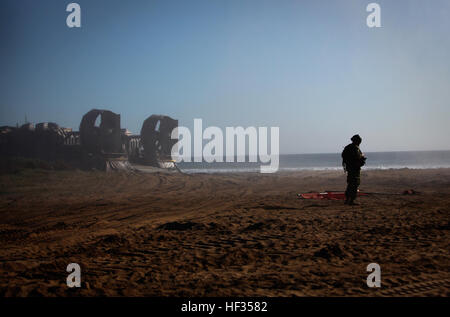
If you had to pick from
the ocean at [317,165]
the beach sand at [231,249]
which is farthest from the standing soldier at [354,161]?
the ocean at [317,165]

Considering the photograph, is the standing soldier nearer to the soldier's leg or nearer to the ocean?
the soldier's leg

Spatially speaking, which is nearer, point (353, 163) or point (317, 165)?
point (353, 163)

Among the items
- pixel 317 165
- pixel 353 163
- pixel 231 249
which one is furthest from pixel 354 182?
pixel 317 165

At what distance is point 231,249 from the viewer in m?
5.48

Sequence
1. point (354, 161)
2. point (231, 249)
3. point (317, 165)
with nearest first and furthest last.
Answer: point (231, 249)
point (354, 161)
point (317, 165)

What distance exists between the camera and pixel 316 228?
6.90 metres

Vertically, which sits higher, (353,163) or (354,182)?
(353,163)

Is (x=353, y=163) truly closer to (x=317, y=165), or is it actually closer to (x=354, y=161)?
(x=354, y=161)

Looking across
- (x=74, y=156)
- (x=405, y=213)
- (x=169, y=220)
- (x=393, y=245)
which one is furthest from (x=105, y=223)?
(x=74, y=156)

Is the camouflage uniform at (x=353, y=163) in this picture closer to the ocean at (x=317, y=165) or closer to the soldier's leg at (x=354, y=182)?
the soldier's leg at (x=354, y=182)

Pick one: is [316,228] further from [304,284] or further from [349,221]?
[304,284]

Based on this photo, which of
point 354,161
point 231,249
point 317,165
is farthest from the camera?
point 317,165

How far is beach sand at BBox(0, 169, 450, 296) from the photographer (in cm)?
383
